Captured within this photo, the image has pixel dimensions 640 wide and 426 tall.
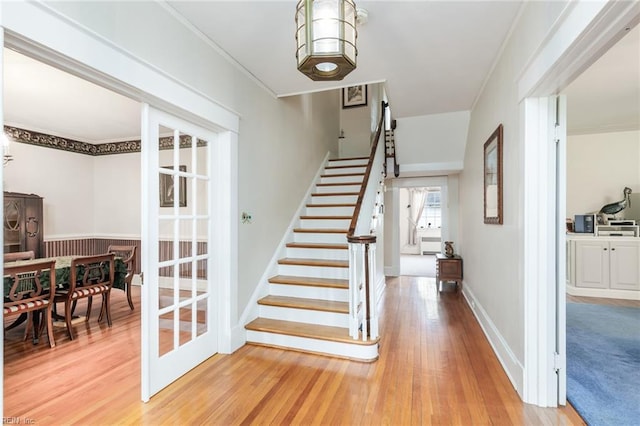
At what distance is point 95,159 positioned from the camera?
594 centimetres

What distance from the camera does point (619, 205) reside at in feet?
15.3

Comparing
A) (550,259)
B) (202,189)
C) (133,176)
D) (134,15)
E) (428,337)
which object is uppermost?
(134,15)

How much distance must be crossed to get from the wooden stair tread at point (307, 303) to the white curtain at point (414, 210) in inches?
304

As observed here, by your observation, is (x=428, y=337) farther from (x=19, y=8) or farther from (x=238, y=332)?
(x=19, y=8)

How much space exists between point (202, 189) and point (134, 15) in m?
1.27

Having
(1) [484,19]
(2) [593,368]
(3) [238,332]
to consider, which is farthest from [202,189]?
(2) [593,368]

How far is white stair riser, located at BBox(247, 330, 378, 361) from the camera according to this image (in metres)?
2.66

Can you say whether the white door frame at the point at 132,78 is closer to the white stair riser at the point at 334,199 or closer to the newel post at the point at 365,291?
the newel post at the point at 365,291

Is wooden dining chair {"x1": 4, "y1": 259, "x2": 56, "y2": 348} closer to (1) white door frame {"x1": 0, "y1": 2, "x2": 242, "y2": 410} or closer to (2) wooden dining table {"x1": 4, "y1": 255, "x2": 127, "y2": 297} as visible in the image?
(2) wooden dining table {"x1": 4, "y1": 255, "x2": 127, "y2": 297}

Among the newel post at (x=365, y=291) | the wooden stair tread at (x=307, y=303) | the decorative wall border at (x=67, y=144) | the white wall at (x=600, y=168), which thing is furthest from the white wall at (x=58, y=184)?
the white wall at (x=600, y=168)

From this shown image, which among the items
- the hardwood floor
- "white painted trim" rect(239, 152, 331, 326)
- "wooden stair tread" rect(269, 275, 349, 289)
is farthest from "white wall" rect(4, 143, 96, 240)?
"wooden stair tread" rect(269, 275, 349, 289)

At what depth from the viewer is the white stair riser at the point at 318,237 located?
397 centimetres

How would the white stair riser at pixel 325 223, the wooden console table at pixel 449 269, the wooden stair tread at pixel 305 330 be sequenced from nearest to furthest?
the wooden stair tread at pixel 305 330
the white stair riser at pixel 325 223
the wooden console table at pixel 449 269

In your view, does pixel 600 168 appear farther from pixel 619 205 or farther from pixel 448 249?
pixel 448 249
